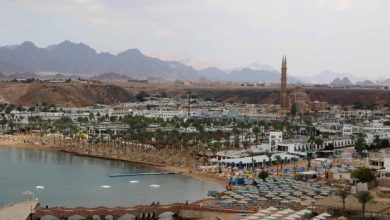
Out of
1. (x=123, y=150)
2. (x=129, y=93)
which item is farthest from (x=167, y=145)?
(x=129, y=93)

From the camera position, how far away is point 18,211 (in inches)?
1257

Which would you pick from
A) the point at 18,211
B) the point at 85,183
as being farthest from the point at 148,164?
the point at 18,211

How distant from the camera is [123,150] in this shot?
63.3m

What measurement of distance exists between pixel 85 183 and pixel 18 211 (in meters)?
13.9

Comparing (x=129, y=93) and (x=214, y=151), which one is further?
(x=129, y=93)

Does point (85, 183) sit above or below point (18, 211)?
below

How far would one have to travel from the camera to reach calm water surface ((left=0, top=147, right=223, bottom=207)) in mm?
39500

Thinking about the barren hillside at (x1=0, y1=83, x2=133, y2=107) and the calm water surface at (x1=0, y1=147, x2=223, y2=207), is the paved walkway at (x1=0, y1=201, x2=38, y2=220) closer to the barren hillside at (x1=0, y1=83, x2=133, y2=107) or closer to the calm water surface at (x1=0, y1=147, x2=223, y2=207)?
the calm water surface at (x1=0, y1=147, x2=223, y2=207)

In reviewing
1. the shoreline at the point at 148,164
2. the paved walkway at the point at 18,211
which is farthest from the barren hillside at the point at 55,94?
the paved walkway at the point at 18,211

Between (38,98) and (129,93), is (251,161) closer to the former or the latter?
(38,98)

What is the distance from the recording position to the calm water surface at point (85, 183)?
39.5 metres

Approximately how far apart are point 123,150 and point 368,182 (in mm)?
30708

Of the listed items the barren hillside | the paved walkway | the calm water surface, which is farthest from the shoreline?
the barren hillside

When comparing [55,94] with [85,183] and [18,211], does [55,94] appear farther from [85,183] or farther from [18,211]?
[18,211]
